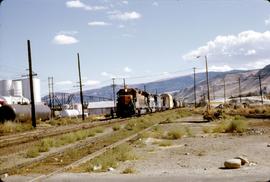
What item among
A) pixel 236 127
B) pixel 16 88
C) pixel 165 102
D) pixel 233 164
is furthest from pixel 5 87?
pixel 233 164

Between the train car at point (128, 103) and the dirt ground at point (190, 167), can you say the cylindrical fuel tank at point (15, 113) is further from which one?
the dirt ground at point (190, 167)

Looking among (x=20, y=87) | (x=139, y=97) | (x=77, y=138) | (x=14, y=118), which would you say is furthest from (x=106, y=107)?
(x=77, y=138)

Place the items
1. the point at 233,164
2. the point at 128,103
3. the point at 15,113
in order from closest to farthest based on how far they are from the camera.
→ the point at 233,164 → the point at 15,113 → the point at 128,103

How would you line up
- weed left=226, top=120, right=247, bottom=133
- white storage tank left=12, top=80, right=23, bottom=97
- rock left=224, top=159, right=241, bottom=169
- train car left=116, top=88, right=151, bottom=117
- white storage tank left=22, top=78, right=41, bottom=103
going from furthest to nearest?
white storage tank left=12, top=80, right=23, bottom=97 → white storage tank left=22, top=78, right=41, bottom=103 → train car left=116, top=88, right=151, bottom=117 → weed left=226, top=120, right=247, bottom=133 → rock left=224, top=159, right=241, bottom=169

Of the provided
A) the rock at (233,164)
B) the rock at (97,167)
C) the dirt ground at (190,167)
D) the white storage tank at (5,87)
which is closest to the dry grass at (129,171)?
the dirt ground at (190,167)

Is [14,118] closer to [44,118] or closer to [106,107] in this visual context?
[44,118]

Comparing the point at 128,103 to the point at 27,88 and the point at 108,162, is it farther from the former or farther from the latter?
the point at 27,88

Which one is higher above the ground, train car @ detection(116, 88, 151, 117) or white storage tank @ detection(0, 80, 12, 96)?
white storage tank @ detection(0, 80, 12, 96)

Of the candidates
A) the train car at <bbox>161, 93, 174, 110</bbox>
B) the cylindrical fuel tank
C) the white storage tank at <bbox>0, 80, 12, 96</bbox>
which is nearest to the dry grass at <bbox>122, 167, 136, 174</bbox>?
the cylindrical fuel tank

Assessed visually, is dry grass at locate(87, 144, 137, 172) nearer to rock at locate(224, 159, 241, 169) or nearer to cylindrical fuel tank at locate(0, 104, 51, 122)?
rock at locate(224, 159, 241, 169)

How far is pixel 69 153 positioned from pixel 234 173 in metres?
9.17

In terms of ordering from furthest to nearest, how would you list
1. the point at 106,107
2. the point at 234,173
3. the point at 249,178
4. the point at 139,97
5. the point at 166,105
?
the point at 106,107 < the point at 166,105 < the point at 139,97 < the point at 234,173 < the point at 249,178

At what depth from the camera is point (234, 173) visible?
11469mm

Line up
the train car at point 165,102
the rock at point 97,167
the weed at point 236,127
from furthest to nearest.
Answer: the train car at point 165,102
the weed at point 236,127
the rock at point 97,167
